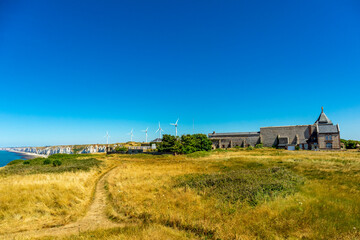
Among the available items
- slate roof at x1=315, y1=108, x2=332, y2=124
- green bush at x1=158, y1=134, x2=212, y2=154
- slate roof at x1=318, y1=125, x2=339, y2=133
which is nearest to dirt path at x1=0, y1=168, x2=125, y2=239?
green bush at x1=158, y1=134, x2=212, y2=154

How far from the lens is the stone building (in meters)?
64.6

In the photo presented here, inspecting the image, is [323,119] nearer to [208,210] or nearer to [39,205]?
[208,210]

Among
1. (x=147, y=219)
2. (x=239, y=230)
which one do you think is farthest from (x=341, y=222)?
(x=147, y=219)

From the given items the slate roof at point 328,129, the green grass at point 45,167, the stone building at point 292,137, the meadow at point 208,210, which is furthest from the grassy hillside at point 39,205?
the slate roof at point 328,129

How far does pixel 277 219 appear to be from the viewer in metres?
8.62

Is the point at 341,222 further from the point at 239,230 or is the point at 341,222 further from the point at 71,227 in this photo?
the point at 71,227

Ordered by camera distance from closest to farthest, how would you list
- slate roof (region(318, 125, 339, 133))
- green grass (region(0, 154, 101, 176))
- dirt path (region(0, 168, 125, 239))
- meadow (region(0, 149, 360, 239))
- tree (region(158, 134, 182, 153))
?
meadow (region(0, 149, 360, 239)) → dirt path (region(0, 168, 125, 239)) → green grass (region(0, 154, 101, 176)) → tree (region(158, 134, 182, 153)) → slate roof (region(318, 125, 339, 133))

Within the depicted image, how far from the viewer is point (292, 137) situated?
7644 cm

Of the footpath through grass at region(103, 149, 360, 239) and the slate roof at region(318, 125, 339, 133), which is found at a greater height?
the slate roof at region(318, 125, 339, 133)

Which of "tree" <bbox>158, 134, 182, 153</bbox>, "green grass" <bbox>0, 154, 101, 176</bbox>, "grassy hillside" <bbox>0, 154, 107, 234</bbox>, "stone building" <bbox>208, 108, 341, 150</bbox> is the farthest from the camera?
"stone building" <bbox>208, 108, 341, 150</bbox>

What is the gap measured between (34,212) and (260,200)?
48.8ft

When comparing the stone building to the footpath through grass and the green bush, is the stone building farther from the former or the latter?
the footpath through grass

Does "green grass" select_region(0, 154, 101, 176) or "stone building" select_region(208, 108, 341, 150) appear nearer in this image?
"green grass" select_region(0, 154, 101, 176)

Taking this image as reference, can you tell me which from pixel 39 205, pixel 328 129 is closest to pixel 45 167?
pixel 39 205
